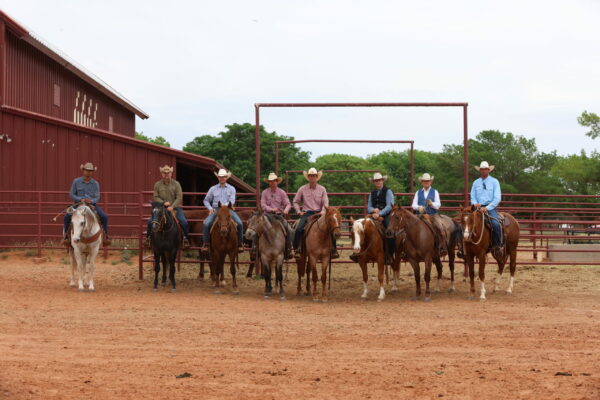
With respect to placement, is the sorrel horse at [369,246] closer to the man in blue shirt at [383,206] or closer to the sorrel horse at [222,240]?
the man in blue shirt at [383,206]

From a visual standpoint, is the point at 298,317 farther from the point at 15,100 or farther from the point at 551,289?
the point at 15,100

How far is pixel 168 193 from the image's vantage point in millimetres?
13094

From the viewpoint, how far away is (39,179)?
1977 centimetres

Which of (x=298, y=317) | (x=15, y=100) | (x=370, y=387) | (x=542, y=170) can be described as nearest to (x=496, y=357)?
(x=370, y=387)

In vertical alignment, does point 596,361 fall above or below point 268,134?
below

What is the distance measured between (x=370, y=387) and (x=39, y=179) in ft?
53.1

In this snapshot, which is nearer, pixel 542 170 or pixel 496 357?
pixel 496 357

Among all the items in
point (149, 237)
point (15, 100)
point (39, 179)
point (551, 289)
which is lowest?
point (551, 289)

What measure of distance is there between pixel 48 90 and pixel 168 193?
14.4m

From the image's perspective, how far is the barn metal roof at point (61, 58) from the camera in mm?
21020

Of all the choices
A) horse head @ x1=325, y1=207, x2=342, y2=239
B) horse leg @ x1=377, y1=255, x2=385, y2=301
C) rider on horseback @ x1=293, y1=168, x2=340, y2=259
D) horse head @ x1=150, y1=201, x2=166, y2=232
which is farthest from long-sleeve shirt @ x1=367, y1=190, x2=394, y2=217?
horse head @ x1=150, y1=201, x2=166, y2=232

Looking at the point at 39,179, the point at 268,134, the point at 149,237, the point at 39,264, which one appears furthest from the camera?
the point at 268,134

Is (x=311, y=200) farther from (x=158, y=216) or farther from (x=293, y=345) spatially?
(x=293, y=345)

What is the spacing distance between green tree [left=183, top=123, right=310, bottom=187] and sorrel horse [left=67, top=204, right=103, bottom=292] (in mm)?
45168
